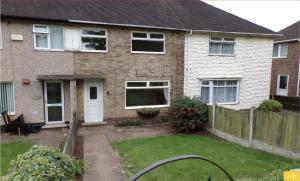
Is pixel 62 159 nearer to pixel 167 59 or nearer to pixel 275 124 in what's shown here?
pixel 275 124

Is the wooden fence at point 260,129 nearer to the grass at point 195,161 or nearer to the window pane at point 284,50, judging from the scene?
the grass at point 195,161

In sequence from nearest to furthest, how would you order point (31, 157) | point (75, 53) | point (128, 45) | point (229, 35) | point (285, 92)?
point (31, 157) < point (75, 53) < point (128, 45) < point (229, 35) < point (285, 92)

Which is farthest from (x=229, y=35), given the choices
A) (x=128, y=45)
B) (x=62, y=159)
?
(x=62, y=159)

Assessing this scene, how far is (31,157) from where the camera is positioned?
4.25 meters

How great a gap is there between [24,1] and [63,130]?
6694 millimetres

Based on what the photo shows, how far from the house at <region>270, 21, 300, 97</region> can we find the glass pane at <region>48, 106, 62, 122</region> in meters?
18.2

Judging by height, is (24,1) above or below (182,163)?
above

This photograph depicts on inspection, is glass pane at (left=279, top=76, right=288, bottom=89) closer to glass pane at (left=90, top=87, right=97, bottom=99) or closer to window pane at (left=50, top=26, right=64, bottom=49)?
glass pane at (left=90, top=87, right=97, bottom=99)

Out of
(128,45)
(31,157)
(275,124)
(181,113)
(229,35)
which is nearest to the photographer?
(31,157)

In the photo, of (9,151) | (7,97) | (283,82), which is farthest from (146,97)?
(283,82)

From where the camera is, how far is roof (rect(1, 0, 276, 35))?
10516 mm

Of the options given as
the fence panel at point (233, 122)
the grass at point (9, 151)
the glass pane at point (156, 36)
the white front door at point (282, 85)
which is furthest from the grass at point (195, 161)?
the white front door at point (282, 85)

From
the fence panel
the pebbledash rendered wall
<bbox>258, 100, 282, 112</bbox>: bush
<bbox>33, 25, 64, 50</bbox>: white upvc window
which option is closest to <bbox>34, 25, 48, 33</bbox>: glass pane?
<bbox>33, 25, 64, 50</bbox>: white upvc window

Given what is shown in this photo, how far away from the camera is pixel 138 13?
42.3ft
